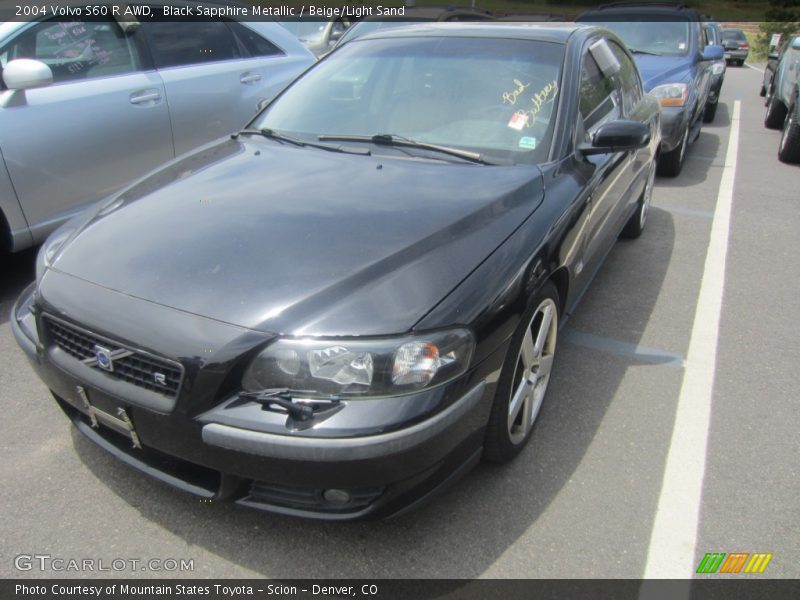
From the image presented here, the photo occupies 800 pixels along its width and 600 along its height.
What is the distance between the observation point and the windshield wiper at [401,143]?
2723 millimetres

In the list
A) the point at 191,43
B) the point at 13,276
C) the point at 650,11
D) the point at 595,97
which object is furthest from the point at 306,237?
the point at 650,11

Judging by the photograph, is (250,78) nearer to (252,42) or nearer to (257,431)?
(252,42)

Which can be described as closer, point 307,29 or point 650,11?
point 650,11

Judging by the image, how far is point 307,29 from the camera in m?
10.6

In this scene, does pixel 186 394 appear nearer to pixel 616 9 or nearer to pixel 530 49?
pixel 530 49

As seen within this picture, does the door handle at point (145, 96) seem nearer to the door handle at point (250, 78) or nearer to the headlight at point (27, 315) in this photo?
the door handle at point (250, 78)

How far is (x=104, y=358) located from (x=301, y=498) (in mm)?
737

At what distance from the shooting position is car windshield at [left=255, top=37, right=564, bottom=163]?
284 centimetres

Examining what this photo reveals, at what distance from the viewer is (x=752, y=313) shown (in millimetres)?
3879

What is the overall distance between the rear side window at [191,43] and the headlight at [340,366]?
343cm

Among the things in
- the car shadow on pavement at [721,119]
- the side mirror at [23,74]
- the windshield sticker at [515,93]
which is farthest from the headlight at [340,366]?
the car shadow on pavement at [721,119]

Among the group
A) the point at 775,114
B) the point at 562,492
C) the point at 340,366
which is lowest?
the point at 775,114

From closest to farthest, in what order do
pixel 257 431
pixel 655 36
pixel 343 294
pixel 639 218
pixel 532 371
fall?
1. pixel 257 431
2. pixel 343 294
3. pixel 532 371
4. pixel 639 218
5. pixel 655 36

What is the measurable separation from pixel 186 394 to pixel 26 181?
2.48 meters
